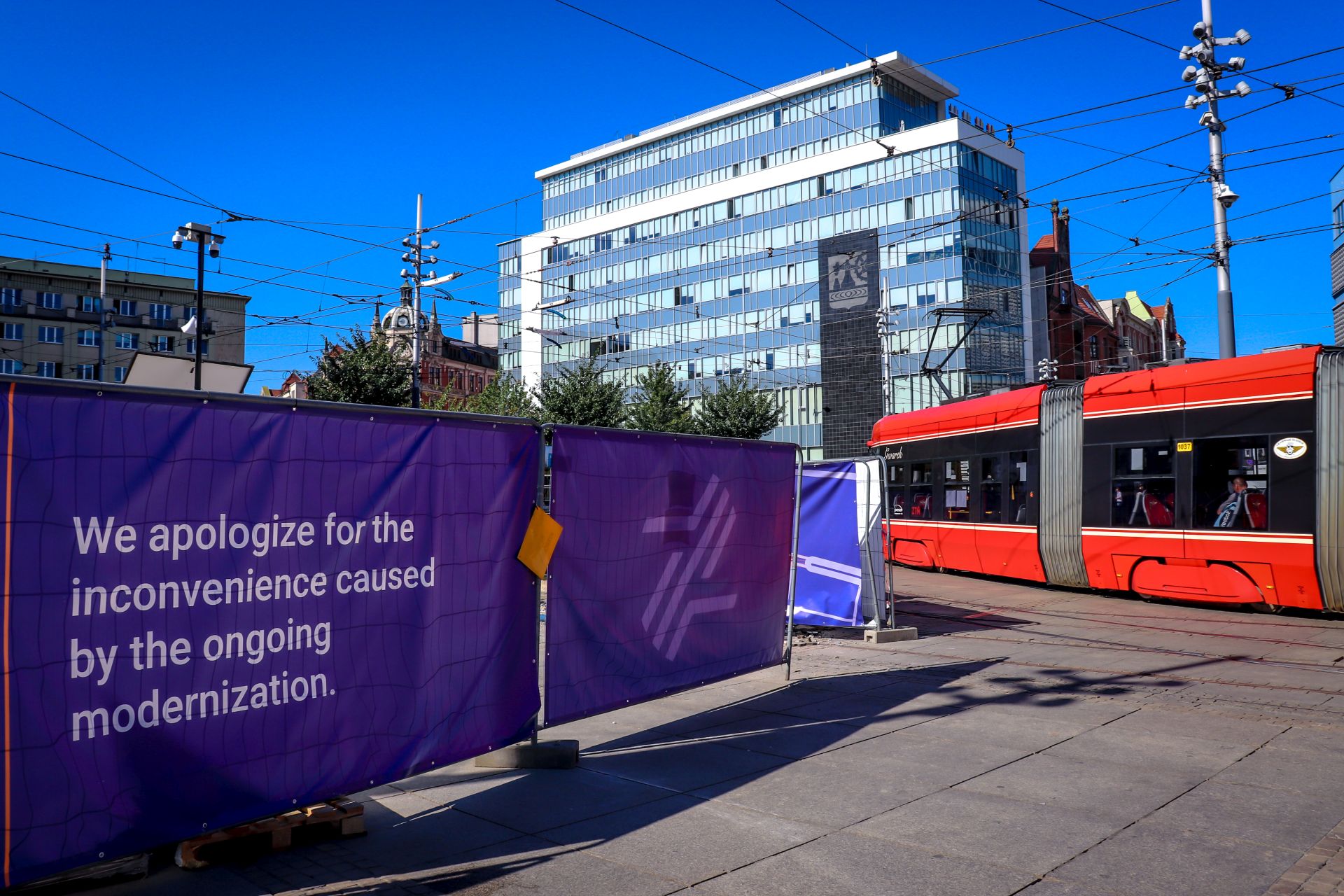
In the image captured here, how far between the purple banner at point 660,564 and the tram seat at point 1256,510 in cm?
837

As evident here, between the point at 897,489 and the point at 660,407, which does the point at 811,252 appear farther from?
the point at 897,489

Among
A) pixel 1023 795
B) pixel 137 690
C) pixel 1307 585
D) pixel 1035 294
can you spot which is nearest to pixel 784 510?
pixel 1023 795

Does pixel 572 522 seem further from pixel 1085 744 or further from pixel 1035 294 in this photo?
pixel 1035 294

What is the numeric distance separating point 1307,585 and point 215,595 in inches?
545

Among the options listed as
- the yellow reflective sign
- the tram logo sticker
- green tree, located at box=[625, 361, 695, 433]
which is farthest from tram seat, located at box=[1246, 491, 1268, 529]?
green tree, located at box=[625, 361, 695, 433]

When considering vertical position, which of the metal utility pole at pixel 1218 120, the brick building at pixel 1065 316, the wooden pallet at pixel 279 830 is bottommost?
the wooden pallet at pixel 279 830

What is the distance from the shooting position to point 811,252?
2373 inches

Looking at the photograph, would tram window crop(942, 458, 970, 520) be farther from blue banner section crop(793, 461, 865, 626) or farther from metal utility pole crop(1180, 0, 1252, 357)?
blue banner section crop(793, 461, 865, 626)

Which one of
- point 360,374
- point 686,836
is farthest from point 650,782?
point 360,374

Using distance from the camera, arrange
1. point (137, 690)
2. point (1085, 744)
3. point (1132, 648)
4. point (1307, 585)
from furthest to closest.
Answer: point (1307, 585), point (1132, 648), point (1085, 744), point (137, 690)

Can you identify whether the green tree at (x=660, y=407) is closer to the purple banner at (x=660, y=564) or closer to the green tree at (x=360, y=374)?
the green tree at (x=360, y=374)

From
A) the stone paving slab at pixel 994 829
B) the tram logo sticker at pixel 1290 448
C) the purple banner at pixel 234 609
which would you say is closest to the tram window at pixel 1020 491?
the tram logo sticker at pixel 1290 448

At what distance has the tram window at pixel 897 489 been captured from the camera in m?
22.9

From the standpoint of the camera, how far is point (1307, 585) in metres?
13.2
